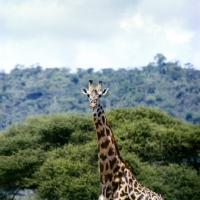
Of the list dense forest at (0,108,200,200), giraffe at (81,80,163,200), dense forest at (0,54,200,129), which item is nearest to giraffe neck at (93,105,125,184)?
giraffe at (81,80,163,200)

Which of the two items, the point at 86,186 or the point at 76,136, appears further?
the point at 76,136

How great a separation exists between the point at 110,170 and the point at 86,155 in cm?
1259

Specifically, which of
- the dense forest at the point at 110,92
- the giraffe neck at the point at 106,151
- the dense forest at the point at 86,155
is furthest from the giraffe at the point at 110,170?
the dense forest at the point at 110,92

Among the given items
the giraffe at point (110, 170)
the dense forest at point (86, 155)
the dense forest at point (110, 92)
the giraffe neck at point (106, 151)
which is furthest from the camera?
the dense forest at point (110, 92)

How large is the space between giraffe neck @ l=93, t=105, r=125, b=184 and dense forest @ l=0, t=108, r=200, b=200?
411 inches

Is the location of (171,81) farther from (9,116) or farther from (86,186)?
(86,186)

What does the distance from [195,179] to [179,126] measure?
4984mm

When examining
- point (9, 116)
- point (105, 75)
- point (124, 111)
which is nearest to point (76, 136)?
point (124, 111)

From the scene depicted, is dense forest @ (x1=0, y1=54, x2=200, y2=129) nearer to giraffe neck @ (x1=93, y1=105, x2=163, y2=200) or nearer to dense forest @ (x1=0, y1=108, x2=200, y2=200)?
dense forest @ (x1=0, y1=108, x2=200, y2=200)

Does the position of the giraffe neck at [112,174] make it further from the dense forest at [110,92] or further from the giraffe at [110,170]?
the dense forest at [110,92]

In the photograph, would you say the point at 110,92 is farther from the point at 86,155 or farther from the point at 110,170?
the point at 110,170

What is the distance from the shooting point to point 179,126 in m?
28.8

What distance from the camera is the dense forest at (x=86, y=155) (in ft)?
76.3

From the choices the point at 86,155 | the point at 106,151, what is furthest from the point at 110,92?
the point at 106,151
